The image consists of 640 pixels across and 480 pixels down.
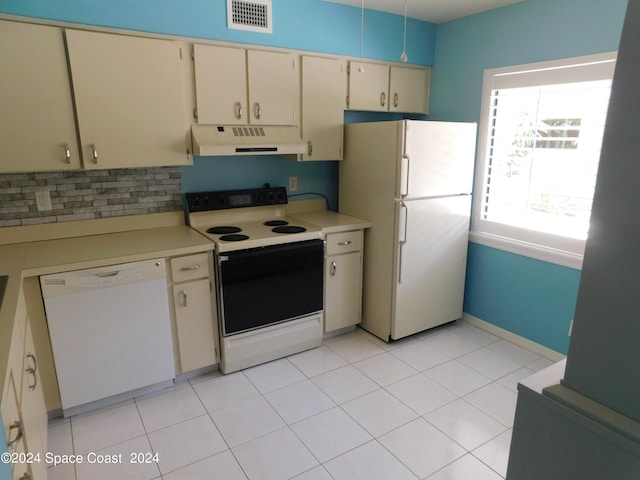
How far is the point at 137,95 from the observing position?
248 centimetres

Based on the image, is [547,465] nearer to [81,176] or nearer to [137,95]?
[137,95]

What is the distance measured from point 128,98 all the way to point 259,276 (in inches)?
52.7

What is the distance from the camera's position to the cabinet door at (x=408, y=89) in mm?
3512

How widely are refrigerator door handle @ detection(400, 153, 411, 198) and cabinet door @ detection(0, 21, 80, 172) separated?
2.05 meters

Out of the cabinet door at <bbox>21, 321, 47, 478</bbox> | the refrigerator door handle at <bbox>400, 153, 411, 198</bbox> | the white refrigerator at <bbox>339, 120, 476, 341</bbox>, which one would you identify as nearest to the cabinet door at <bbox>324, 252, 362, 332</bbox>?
the white refrigerator at <bbox>339, 120, 476, 341</bbox>

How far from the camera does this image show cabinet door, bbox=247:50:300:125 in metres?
2.84

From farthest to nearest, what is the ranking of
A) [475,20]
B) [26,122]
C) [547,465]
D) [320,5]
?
[475,20] < [320,5] < [26,122] < [547,465]

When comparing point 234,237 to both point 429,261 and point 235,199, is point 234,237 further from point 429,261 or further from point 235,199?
point 429,261

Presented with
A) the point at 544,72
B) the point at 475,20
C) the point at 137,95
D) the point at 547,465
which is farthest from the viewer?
the point at 475,20

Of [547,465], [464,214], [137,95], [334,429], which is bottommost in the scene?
[334,429]

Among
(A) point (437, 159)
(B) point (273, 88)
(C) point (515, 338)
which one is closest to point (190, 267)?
(B) point (273, 88)

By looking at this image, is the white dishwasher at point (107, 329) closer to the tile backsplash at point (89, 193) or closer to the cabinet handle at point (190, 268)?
the cabinet handle at point (190, 268)

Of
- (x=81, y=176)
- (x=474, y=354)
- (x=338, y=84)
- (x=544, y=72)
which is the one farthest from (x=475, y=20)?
(x=81, y=176)

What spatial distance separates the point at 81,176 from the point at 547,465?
110 inches
